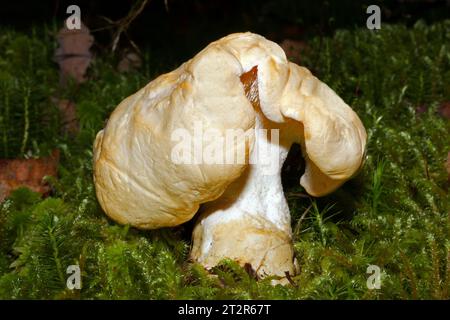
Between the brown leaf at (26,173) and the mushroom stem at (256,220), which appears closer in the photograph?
the mushroom stem at (256,220)

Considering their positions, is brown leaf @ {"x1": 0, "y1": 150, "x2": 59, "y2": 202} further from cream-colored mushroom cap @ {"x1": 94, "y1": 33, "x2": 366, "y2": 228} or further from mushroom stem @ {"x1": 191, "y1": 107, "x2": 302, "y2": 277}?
mushroom stem @ {"x1": 191, "y1": 107, "x2": 302, "y2": 277}

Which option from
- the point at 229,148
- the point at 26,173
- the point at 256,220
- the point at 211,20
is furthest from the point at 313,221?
the point at 211,20

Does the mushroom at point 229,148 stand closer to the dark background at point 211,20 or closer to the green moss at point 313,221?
the green moss at point 313,221

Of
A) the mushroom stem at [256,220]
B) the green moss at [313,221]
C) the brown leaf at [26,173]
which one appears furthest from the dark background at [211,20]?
the mushroom stem at [256,220]

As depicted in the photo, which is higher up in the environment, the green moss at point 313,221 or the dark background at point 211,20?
the dark background at point 211,20

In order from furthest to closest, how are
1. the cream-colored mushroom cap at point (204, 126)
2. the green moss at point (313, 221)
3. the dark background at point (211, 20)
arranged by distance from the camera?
the dark background at point (211, 20), the green moss at point (313, 221), the cream-colored mushroom cap at point (204, 126)

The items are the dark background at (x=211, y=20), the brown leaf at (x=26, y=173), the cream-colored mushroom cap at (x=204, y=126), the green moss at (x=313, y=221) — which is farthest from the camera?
the dark background at (x=211, y=20)

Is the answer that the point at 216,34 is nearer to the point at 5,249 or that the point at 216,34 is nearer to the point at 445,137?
the point at 445,137
